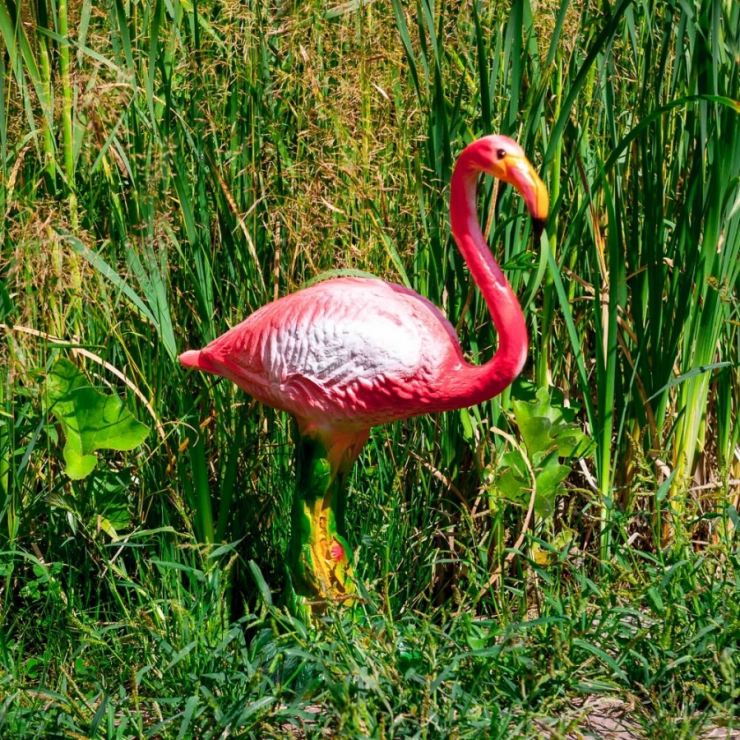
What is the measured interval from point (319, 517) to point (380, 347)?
39 cm

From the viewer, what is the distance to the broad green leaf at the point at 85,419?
2.57 m

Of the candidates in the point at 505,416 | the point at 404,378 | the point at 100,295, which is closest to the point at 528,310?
the point at 505,416

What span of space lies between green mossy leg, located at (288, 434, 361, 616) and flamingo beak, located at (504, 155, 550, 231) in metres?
0.60

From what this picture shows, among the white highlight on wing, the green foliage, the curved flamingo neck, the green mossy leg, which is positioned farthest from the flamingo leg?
the green foliage

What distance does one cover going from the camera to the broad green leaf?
2.57 meters

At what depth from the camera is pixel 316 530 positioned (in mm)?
2459

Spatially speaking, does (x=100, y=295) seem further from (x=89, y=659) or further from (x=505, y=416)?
(x=505, y=416)

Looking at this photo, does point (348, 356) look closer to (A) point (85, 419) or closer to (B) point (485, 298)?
(B) point (485, 298)

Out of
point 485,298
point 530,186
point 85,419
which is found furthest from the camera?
point 85,419

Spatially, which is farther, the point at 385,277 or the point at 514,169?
the point at 385,277

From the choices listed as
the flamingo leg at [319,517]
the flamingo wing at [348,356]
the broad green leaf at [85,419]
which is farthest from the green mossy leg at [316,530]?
the broad green leaf at [85,419]

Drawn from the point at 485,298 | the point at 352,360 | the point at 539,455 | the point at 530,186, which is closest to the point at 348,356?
the point at 352,360

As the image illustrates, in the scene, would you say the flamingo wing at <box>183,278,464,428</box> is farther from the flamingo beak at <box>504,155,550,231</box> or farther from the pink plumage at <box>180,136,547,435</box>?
the flamingo beak at <box>504,155,550,231</box>

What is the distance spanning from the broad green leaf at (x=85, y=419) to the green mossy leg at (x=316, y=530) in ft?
1.23
